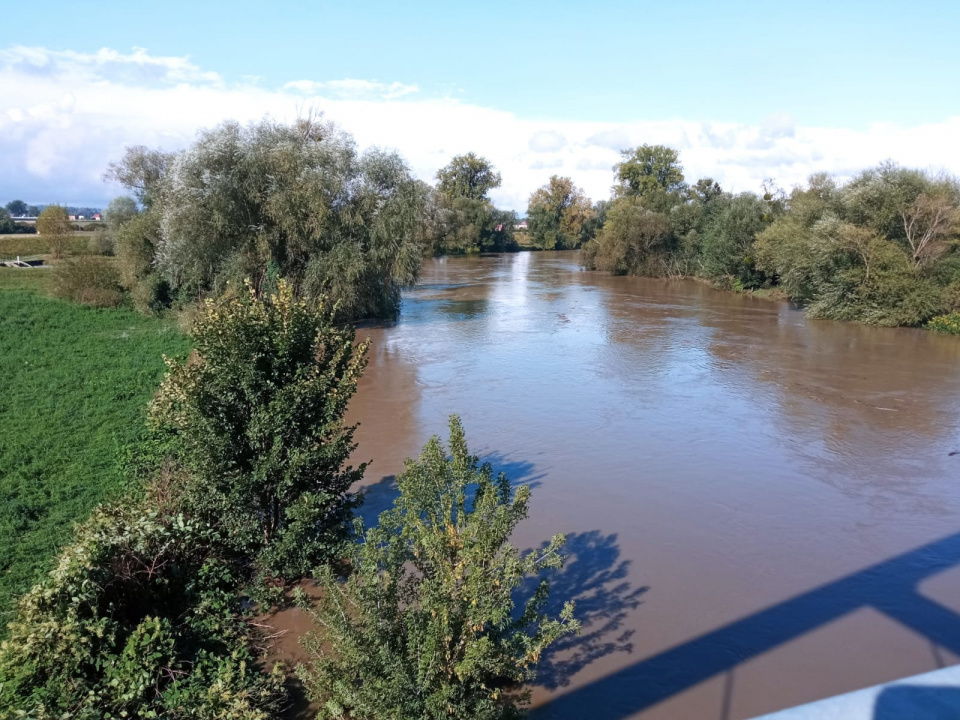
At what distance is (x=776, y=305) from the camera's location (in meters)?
29.8

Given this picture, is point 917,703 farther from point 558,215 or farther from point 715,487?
point 558,215

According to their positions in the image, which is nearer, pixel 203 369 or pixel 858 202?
pixel 203 369

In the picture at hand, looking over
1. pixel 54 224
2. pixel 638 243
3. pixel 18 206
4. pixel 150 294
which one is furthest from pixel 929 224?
pixel 18 206

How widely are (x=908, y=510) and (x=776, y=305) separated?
21.7 m

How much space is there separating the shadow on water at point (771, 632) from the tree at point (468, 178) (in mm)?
66169

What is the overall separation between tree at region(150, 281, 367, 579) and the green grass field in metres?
1.95

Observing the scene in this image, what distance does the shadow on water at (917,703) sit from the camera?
2135mm

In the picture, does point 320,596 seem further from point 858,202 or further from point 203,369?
point 858,202

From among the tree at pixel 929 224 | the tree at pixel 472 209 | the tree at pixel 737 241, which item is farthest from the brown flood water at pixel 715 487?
the tree at pixel 472 209

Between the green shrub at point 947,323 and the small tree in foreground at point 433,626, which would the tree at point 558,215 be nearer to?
the green shrub at point 947,323

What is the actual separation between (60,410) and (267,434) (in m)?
6.84

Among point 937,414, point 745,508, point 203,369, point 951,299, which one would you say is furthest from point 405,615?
point 951,299

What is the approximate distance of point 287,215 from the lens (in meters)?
19.4

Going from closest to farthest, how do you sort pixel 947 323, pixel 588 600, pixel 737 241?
pixel 588 600 < pixel 947 323 < pixel 737 241
